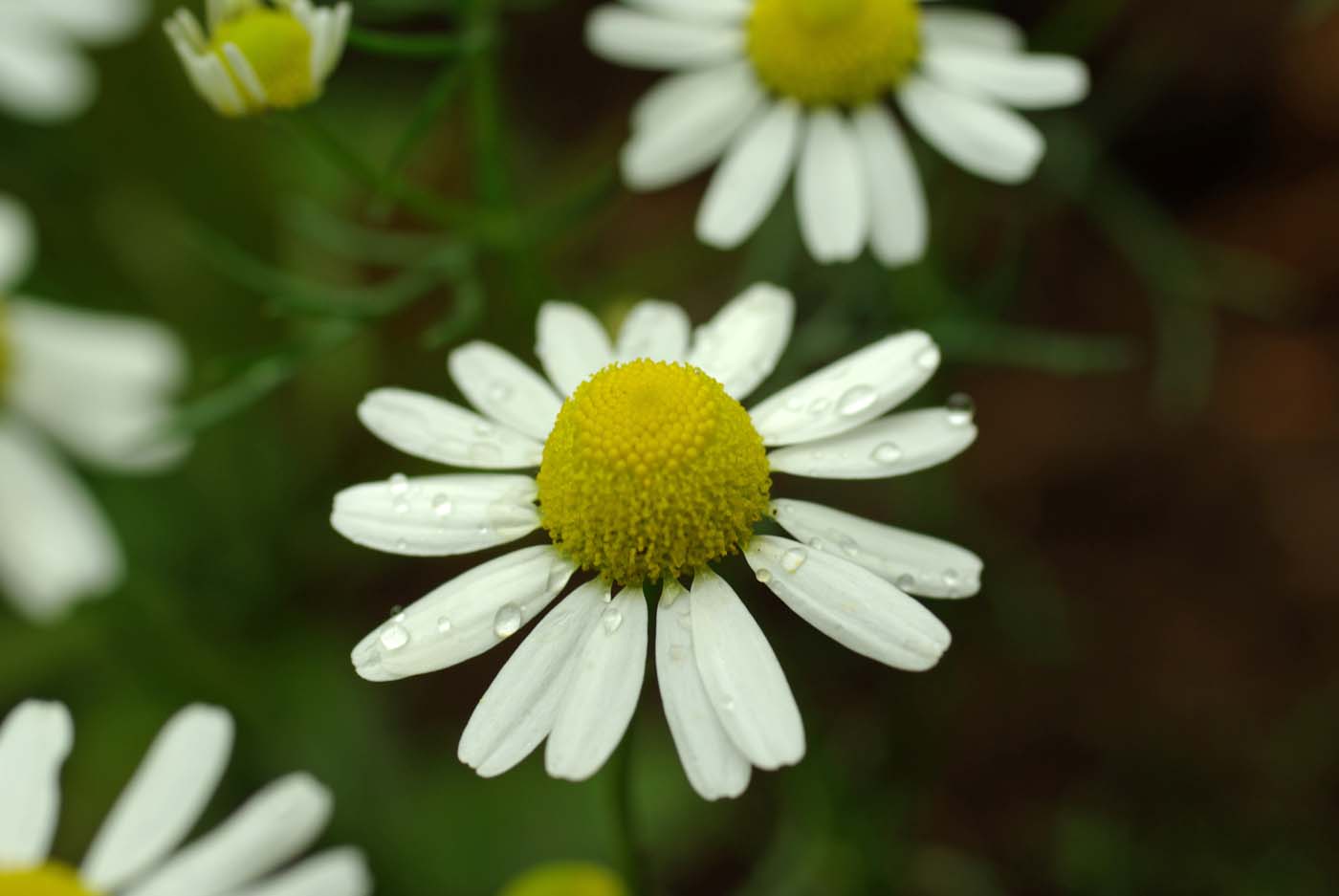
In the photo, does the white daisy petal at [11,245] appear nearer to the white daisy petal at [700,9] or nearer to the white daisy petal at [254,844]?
the white daisy petal at [700,9]

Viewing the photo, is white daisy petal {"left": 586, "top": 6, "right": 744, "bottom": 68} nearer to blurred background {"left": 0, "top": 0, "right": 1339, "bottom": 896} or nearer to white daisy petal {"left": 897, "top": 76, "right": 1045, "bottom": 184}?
white daisy petal {"left": 897, "top": 76, "right": 1045, "bottom": 184}

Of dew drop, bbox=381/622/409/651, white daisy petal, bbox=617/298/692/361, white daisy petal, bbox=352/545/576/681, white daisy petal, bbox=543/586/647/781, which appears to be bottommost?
white daisy petal, bbox=543/586/647/781

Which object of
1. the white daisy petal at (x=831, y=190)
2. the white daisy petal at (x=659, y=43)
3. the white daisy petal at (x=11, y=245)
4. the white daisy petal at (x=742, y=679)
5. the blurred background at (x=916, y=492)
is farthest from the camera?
the white daisy petal at (x=11, y=245)

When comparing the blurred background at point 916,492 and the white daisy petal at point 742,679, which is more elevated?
the white daisy petal at point 742,679

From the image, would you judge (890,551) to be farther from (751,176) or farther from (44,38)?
(44,38)

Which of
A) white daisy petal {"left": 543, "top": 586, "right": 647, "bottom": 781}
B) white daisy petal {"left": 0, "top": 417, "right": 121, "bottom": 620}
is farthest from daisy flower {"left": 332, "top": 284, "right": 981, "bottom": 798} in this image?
white daisy petal {"left": 0, "top": 417, "right": 121, "bottom": 620}

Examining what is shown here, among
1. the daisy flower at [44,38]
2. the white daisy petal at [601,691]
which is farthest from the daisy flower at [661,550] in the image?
the daisy flower at [44,38]
